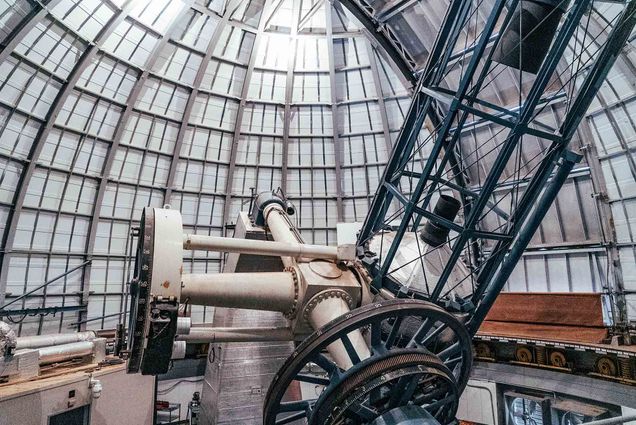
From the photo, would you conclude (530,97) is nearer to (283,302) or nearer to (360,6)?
(283,302)

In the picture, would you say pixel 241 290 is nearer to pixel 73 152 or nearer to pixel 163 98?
pixel 73 152

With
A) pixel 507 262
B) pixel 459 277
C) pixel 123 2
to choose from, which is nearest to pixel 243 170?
pixel 123 2

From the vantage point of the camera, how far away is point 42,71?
1377 centimetres

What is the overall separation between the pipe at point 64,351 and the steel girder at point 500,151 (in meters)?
7.91

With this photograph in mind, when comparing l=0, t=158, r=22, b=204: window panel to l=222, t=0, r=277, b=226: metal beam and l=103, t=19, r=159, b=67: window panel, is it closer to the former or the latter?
l=103, t=19, r=159, b=67: window panel

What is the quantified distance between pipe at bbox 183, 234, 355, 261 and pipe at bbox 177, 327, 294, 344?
1271 mm

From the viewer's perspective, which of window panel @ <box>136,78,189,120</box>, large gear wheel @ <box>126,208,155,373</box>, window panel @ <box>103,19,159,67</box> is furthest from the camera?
window panel @ <box>136,78,189,120</box>

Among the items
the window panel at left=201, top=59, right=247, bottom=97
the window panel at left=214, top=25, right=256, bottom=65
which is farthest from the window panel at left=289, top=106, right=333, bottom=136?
the window panel at left=214, top=25, right=256, bottom=65

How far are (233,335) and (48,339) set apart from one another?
665 cm

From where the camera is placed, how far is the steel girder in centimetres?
566

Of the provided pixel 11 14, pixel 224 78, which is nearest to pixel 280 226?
pixel 224 78

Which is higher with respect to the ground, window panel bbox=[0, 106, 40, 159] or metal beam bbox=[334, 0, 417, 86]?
metal beam bbox=[334, 0, 417, 86]

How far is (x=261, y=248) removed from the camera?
6.88 m

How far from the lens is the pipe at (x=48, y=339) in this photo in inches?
384
